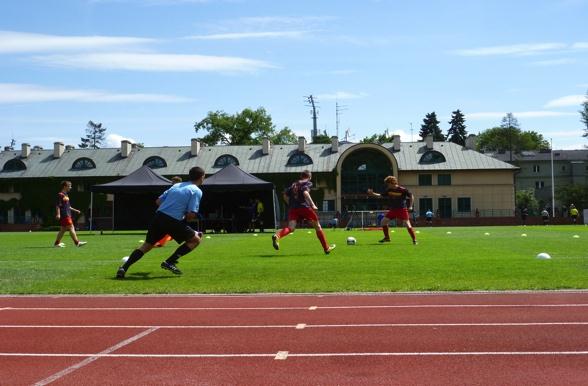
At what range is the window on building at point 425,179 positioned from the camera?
69500 mm

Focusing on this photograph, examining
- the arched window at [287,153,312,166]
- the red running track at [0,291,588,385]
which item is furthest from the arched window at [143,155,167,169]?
the red running track at [0,291,588,385]

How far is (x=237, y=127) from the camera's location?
332 ft

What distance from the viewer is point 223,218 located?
37.7 meters

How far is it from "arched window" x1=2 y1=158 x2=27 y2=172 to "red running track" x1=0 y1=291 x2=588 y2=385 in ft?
224

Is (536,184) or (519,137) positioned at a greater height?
(519,137)

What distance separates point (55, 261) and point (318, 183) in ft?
179

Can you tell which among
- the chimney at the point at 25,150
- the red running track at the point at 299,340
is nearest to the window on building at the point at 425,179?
the chimney at the point at 25,150

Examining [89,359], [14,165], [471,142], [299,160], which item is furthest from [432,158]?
[89,359]

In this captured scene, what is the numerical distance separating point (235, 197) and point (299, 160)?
31962 mm

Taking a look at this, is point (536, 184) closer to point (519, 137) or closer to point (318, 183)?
point (519, 137)

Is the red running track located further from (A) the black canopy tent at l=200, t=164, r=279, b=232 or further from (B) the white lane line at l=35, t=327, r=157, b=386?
(A) the black canopy tent at l=200, t=164, r=279, b=232

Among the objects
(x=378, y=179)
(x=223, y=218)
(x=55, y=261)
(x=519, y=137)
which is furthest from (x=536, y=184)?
(x=55, y=261)

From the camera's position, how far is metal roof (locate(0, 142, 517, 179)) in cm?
6981

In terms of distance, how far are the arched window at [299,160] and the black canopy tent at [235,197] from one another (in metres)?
31.6
